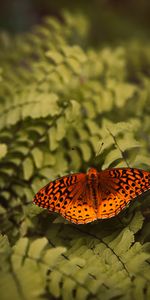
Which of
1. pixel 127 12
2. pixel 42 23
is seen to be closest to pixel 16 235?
pixel 127 12

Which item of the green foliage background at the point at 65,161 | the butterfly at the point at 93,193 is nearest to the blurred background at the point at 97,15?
the green foliage background at the point at 65,161

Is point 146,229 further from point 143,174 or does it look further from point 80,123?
point 80,123

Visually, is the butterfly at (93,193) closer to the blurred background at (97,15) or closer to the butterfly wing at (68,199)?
the butterfly wing at (68,199)

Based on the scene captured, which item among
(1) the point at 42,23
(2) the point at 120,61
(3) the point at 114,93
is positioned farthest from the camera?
(1) the point at 42,23

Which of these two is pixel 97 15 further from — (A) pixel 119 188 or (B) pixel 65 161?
(A) pixel 119 188

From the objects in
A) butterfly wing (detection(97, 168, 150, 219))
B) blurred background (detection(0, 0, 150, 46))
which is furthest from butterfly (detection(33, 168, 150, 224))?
blurred background (detection(0, 0, 150, 46))

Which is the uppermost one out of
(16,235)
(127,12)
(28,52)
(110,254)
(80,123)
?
(127,12)
